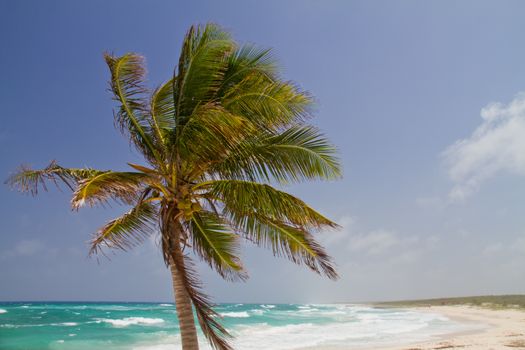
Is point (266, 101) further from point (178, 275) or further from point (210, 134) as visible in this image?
Result: point (178, 275)

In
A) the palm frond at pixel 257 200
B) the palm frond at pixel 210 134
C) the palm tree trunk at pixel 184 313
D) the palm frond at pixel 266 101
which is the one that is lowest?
the palm tree trunk at pixel 184 313

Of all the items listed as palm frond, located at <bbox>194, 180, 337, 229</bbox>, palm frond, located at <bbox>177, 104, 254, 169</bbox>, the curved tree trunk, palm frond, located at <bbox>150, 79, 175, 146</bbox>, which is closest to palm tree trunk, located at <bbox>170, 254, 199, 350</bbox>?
the curved tree trunk

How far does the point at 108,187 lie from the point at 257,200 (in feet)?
8.03

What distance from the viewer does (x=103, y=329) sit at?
29.9 m

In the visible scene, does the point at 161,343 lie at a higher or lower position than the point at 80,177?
lower

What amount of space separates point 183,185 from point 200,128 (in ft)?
3.39

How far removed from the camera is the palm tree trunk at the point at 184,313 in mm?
7109

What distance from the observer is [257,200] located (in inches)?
293

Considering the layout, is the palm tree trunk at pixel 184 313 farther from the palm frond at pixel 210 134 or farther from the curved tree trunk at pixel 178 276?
the palm frond at pixel 210 134

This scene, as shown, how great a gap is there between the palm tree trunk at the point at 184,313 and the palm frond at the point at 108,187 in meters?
1.38

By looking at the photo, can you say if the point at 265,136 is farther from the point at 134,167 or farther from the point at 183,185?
the point at 134,167

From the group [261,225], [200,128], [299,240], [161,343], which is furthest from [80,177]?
[161,343]

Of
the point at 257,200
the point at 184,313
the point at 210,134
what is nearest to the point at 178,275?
the point at 184,313

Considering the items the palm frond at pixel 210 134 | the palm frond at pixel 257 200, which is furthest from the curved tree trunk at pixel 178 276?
the palm frond at pixel 210 134
